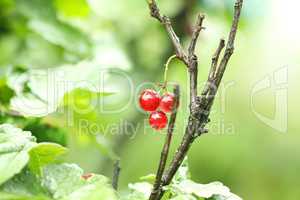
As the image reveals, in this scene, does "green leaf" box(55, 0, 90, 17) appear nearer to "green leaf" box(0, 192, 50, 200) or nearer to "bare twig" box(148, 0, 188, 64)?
"bare twig" box(148, 0, 188, 64)

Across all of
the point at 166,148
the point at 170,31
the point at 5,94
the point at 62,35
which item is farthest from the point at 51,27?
the point at 166,148

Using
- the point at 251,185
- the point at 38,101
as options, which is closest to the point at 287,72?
the point at 251,185

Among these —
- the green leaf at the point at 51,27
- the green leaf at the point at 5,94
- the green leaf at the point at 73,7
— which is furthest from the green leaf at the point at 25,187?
the green leaf at the point at 73,7

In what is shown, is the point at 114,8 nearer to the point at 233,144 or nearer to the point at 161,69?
the point at 161,69

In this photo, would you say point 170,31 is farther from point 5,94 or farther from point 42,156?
point 5,94

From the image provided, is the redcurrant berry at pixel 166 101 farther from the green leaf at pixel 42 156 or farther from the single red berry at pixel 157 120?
the green leaf at pixel 42 156
